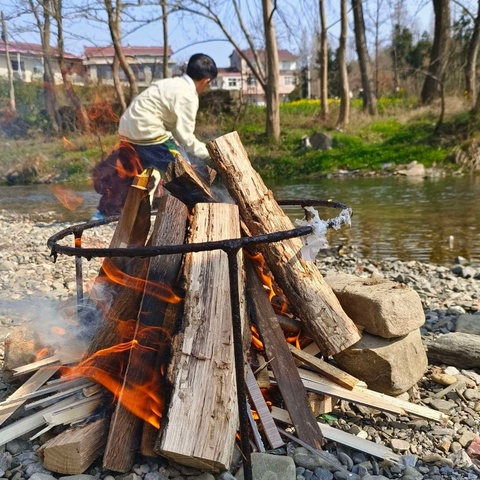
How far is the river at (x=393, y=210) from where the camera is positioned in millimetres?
7566

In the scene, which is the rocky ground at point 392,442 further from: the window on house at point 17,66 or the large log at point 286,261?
the window on house at point 17,66

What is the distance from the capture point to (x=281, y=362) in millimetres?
2572

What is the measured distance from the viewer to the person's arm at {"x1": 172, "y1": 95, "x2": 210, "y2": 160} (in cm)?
552

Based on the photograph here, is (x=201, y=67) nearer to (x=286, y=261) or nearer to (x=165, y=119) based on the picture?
(x=165, y=119)

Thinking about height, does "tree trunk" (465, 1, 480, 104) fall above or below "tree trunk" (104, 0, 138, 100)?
below

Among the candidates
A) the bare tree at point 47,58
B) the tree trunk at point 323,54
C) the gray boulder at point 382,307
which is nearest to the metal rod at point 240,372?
the gray boulder at point 382,307

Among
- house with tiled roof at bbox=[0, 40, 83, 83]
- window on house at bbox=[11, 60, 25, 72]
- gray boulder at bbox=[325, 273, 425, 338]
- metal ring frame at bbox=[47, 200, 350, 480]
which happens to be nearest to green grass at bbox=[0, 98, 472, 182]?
house with tiled roof at bbox=[0, 40, 83, 83]

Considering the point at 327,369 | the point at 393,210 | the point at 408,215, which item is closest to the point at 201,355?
the point at 327,369

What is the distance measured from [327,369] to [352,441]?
0.37m

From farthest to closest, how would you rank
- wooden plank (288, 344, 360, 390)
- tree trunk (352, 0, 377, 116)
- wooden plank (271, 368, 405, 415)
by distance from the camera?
tree trunk (352, 0, 377, 116), wooden plank (288, 344, 360, 390), wooden plank (271, 368, 405, 415)

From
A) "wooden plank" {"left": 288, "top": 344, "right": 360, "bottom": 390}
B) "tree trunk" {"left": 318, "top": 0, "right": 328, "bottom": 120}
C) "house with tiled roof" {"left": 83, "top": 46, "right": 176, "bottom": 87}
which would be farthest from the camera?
"tree trunk" {"left": 318, "top": 0, "right": 328, "bottom": 120}

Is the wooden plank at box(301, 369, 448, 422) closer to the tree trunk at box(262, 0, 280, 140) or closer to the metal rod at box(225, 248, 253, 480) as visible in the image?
the metal rod at box(225, 248, 253, 480)

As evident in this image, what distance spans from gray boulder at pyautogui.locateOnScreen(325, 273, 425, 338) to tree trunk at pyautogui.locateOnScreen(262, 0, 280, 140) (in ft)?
56.9

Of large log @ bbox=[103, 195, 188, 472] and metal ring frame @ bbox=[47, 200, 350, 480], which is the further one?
large log @ bbox=[103, 195, 188, 472]
